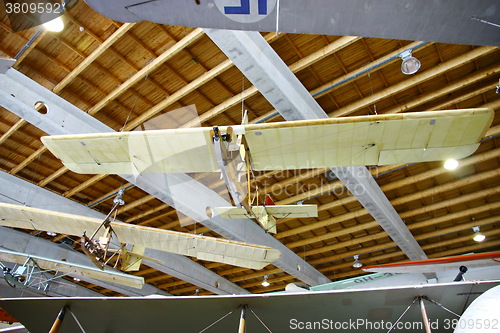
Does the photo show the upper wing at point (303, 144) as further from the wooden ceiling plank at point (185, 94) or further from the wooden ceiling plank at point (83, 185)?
the wooden ceiling plank at point (83, 185)

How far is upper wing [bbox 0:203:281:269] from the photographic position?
7785 millimetres

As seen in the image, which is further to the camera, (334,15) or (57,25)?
(57,25)

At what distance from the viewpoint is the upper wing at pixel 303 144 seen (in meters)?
5.11

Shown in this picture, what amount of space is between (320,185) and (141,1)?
8.42 metres

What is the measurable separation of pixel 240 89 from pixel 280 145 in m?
2.45

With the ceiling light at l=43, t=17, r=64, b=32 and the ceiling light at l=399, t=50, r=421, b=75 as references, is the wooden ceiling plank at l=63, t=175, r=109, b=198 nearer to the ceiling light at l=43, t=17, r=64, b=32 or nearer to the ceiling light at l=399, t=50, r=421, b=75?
the ceiling light at l=43, t=17, r=64, b=32

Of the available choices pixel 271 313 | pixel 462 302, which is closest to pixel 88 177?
pixel 271 313

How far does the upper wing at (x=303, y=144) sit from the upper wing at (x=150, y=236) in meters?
1.98

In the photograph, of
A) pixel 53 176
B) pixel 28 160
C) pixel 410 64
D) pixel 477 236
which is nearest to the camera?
pixel 410 64

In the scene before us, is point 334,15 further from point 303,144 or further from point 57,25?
point 57,25

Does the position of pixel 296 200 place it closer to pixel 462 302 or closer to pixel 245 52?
pixel 245 52

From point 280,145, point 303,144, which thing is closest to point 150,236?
point 280,145

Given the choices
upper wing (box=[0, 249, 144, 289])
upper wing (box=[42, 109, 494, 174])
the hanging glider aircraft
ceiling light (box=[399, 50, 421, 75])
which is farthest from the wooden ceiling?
the hanging glider aircraft

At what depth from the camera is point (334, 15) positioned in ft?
9.80
